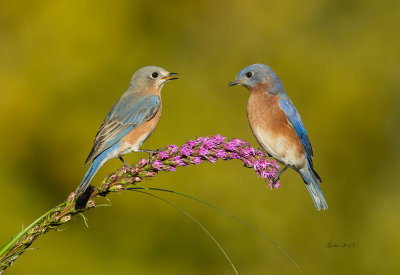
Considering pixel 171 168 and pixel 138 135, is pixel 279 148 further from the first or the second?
pixel 171 168

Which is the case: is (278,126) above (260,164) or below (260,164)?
above

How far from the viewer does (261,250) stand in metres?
8.42

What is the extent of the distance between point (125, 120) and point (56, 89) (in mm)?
4726

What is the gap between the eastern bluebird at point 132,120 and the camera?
420 centimetres

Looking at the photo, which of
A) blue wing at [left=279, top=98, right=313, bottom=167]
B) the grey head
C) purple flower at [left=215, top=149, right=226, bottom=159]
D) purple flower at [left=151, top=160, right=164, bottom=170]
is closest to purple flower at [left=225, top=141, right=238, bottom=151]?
purple flower at [left=215, top=149, right=226, bottom=159]

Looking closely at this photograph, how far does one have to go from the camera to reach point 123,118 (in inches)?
178

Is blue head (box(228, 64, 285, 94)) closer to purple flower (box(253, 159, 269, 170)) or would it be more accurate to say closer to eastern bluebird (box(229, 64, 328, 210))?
eastern bluebird (box(229, 64, 328, 210))

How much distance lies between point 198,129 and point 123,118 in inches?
162

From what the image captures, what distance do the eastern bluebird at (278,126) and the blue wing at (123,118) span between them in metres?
0.75

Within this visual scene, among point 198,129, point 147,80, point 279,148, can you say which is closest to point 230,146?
point 279,148

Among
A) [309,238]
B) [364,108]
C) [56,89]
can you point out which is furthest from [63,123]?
[364,108]

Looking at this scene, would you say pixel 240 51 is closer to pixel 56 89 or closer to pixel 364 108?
pixel 364 108

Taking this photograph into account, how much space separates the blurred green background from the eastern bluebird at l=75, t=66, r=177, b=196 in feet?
9.34

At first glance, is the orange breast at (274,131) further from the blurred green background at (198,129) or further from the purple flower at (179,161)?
the blurred green background at (198,129)
